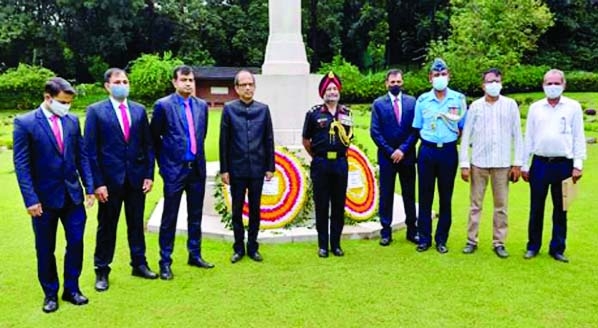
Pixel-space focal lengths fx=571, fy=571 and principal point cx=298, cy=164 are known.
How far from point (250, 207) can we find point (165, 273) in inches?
34.1

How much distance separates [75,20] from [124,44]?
3182 mm

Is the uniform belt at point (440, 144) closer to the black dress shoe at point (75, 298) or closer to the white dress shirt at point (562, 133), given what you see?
the white dress shirt at point (562, 133)

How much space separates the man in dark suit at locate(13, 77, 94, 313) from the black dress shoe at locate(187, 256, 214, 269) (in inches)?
39.1

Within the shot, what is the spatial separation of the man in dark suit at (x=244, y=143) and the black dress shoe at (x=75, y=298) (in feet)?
4.41

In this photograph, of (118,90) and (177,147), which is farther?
(177,147)

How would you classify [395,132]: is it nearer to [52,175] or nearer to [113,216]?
[113,216]

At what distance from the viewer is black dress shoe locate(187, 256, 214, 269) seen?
4.57m

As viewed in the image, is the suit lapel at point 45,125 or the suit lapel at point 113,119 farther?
the suit lapel at point 113,119

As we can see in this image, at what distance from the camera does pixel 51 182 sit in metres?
3.55

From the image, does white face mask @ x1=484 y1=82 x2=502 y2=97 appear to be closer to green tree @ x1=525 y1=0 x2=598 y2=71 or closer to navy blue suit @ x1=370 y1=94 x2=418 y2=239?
navy blue suit @ x1=370 y1=94 x2=418 y2=239

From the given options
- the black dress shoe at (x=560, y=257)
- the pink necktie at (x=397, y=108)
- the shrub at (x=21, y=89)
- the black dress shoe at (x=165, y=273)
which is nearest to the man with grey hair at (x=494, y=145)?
the black dress shoe at (x=560, y=257)

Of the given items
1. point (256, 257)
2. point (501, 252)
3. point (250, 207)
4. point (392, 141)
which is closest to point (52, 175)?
point (250, 207)

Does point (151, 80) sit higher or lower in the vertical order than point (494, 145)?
higher

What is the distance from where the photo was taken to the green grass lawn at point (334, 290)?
140 inches
